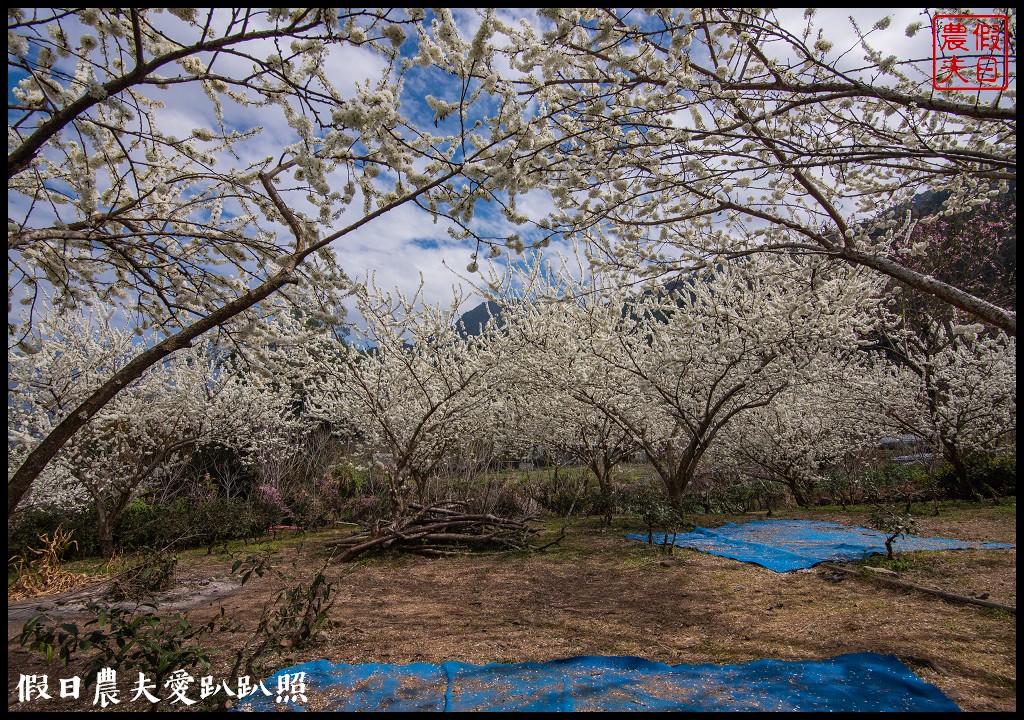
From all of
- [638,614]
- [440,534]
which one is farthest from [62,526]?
[638,614]

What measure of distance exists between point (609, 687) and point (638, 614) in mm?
1653

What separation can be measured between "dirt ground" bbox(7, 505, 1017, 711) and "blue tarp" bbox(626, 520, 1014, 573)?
288 millimetres

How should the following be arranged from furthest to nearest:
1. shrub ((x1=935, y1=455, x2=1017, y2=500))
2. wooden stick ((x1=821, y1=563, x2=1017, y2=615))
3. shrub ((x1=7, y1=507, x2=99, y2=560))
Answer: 1. shrub ((x1=935, y1=455, x2=1017, y2=500))
2. shrub ((x1=7, y1=507, x2=99, y2=560))
3. wooden stick ((x1=821, y1=563, x2=1017, y2=615))

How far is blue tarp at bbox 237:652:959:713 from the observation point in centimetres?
252

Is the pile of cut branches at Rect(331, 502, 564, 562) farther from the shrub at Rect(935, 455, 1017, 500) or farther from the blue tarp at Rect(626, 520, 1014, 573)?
the shrub at Rect(935, 455, 1017, 500)

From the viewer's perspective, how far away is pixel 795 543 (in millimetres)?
6730

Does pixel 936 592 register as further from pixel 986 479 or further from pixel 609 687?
pixel 986 479

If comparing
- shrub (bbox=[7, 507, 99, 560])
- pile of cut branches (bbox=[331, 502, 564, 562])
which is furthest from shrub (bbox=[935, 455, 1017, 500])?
shrub (bbox=[7, 507, 99, 560])

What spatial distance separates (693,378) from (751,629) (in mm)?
4783

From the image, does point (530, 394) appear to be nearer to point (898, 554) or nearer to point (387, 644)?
point (898, 554)

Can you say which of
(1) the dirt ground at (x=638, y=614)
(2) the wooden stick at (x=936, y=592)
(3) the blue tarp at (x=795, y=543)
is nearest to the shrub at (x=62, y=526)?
(1) the dirt ground at (x=638, y=614)

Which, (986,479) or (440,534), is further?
(986,479)

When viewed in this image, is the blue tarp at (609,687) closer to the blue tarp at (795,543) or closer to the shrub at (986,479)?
the blue tarp at (795,543)

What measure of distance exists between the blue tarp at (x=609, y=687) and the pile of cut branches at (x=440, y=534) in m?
4.02
